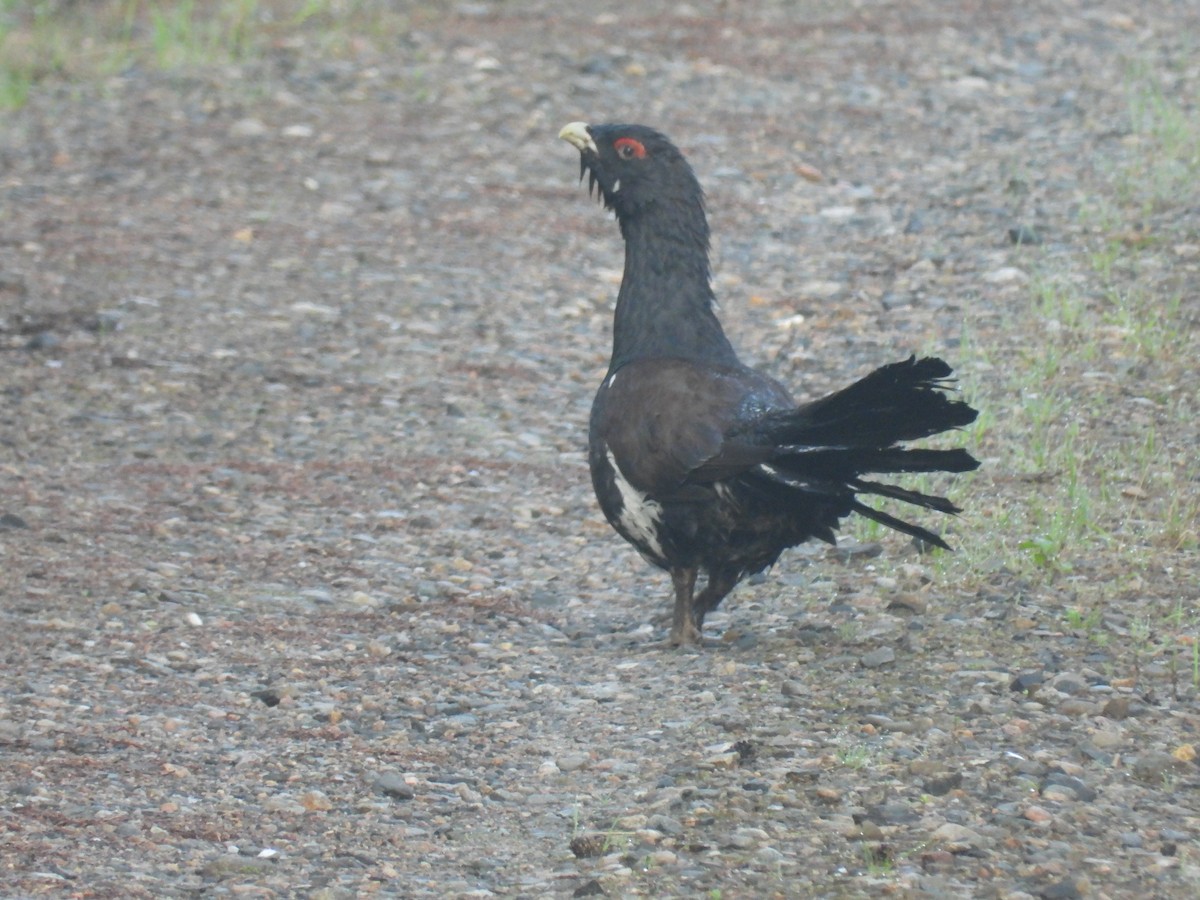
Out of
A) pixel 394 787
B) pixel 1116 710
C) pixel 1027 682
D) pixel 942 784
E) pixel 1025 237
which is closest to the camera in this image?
pixel 942 784

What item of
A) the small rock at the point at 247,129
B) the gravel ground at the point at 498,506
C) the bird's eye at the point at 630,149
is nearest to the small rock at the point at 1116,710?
the gravel ground at the point at 498,506

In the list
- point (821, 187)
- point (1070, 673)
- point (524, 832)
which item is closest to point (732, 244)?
point (821, 187)

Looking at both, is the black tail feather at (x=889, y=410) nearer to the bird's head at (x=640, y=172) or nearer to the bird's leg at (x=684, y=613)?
the bird's leg at (x=684, y=613)

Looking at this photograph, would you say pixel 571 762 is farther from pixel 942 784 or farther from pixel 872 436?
pixel 872 436

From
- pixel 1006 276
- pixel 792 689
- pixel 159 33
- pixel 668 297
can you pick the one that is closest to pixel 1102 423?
pixel 1006 276

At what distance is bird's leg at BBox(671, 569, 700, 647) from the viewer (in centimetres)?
581

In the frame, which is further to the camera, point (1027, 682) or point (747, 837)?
point (1027, 682)

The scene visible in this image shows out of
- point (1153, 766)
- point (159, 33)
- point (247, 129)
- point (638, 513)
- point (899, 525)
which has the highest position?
point (159, 33)

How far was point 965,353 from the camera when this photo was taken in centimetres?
803

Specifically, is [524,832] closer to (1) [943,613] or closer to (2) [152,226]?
A: (1) [943,613]

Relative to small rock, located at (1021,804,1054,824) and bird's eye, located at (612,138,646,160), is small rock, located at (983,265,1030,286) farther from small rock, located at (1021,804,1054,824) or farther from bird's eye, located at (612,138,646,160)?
small rock, located at (1021,804,1054,824)

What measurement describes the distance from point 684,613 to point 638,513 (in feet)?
1.32

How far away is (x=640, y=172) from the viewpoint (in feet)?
20.7

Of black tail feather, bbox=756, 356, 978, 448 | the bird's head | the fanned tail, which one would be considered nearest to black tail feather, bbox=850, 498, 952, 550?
the fanned tail
